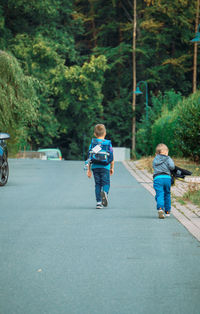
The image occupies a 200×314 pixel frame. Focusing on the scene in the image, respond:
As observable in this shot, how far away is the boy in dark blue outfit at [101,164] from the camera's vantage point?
11.7 m

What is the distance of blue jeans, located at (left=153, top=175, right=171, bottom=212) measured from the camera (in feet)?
33.6

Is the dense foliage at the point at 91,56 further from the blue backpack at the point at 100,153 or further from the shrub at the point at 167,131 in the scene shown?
the blue backpack at the point at 100,153

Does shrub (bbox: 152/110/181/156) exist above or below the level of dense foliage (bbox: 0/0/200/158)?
below

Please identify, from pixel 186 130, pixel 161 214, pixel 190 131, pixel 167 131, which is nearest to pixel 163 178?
pixel 161 214

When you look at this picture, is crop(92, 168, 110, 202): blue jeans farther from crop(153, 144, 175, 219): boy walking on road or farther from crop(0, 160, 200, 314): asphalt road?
crop(153, 144, 175, 219): boy walking on road

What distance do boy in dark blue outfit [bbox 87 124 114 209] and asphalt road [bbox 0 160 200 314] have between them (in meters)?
0.26

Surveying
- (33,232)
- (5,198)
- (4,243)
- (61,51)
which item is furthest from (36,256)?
(61,51)

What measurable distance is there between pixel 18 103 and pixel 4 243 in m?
18.0

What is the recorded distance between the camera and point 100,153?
11727mm

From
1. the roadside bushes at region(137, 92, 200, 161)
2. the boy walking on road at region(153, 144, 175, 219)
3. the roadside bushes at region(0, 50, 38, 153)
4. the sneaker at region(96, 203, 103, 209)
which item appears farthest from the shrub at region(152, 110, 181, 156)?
the boy walking on road at region(153, 144, 175, 219)

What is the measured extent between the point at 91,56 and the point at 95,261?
4854 cm

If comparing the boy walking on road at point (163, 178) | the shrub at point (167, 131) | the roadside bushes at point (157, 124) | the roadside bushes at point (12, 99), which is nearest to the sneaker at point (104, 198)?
the boy walking on road at point (163, 178)

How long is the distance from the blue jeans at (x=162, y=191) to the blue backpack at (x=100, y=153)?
1.57 m

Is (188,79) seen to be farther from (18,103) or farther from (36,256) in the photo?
(36,256)
